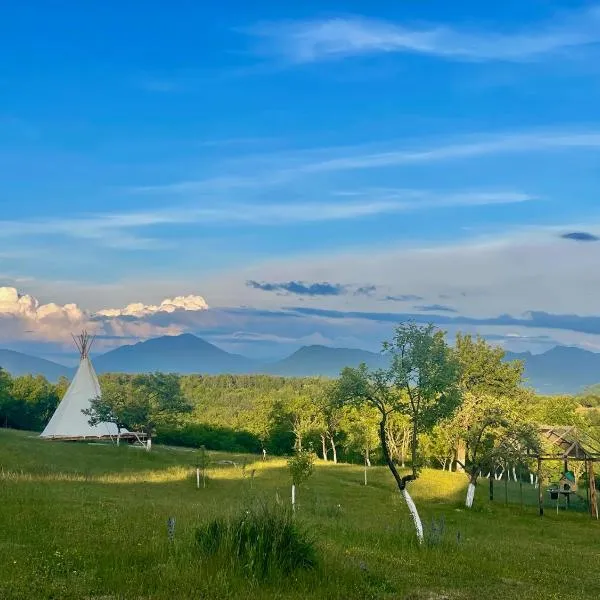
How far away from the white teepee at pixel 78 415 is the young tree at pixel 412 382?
6072 centimetres

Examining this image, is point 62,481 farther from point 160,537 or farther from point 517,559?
point 517,559

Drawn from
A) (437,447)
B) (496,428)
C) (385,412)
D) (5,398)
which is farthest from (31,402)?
(385,412)

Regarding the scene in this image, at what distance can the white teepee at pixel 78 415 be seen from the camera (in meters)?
76.2

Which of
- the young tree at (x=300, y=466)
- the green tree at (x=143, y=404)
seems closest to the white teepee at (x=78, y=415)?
the green tree at (x=143, y=404)

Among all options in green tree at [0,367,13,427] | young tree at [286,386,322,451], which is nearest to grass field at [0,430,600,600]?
young tree at [286,386,322,451]

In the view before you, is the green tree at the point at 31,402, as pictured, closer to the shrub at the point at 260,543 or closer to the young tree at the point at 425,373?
the young tree at the point at 425,373

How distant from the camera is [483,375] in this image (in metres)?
84.8

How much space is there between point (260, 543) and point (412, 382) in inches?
461

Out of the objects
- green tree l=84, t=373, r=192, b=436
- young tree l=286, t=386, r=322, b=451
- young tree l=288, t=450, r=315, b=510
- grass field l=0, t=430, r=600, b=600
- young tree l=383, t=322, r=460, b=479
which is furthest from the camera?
young tree l=286, t=386, r=322, b=451

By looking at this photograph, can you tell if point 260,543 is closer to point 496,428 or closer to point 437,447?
point 496,428

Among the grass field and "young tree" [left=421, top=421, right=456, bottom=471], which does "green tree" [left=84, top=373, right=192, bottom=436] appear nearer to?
"young tree" [left=421, top=421, right=456, bottom=471]

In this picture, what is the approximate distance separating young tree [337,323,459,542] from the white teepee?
199 ft

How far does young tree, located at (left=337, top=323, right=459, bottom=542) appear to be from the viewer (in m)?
22.6

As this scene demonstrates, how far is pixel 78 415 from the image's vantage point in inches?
3071
